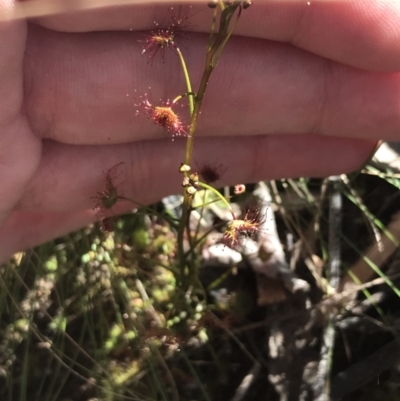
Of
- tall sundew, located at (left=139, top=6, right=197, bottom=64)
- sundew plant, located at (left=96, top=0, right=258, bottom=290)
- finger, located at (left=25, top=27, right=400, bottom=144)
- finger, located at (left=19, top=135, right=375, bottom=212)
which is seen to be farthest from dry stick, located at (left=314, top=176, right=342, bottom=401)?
tall sundew, located at (left=139, top=6, right=197, bottom=64)

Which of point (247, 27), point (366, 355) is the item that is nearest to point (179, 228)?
point (247, 27)

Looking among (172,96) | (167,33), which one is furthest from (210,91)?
(167,33)

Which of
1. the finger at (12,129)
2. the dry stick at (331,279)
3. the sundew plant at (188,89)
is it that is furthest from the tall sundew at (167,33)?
the dry stick at (331,279)

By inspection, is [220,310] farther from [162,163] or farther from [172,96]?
[172,96]

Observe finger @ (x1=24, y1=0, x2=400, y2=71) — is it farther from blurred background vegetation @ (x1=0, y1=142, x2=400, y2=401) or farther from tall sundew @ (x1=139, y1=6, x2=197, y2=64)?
blurred background vegetation @ (x1=0, y1=142, x2=400, y2=401)

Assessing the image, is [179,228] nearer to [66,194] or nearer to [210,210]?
[66,194]

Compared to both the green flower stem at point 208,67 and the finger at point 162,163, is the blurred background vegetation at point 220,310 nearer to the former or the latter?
the finger at point 162,163
